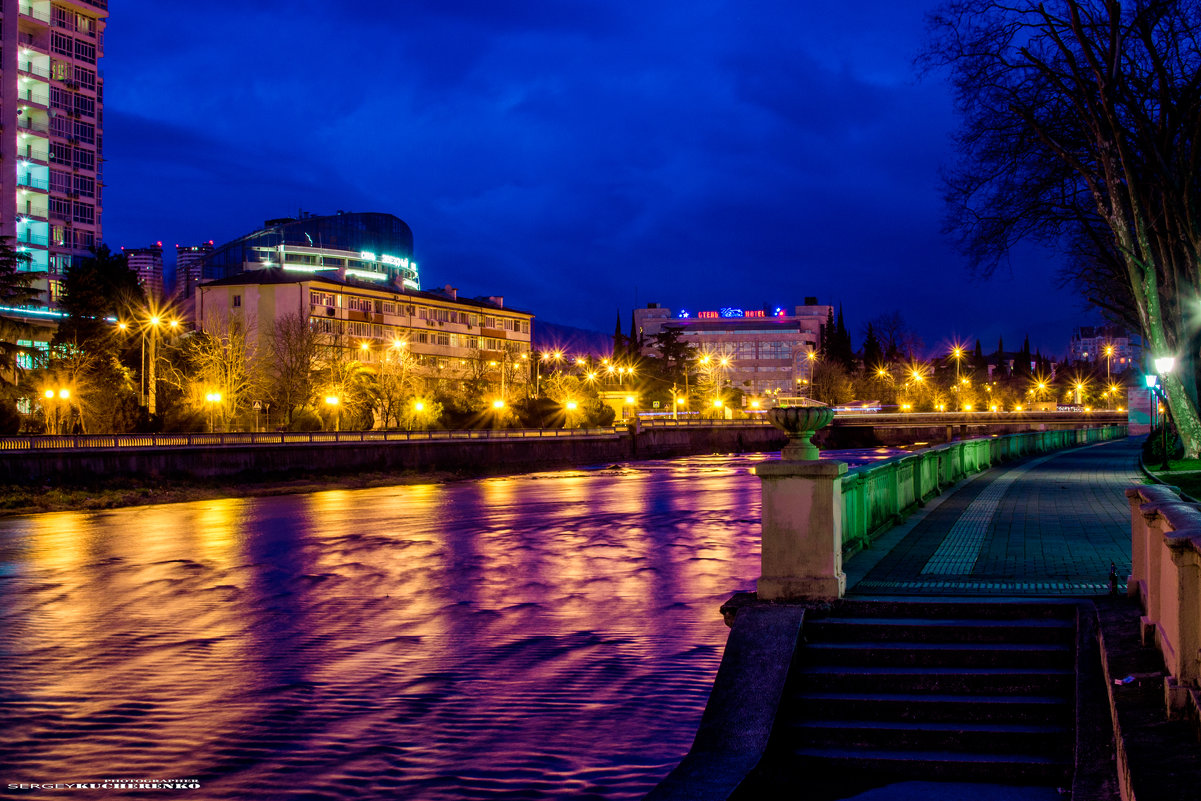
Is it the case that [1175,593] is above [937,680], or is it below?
above

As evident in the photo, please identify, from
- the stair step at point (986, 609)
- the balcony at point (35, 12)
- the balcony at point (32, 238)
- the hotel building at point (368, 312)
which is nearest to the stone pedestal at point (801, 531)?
the stair step at point (986, 609)

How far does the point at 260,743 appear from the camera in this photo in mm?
8250

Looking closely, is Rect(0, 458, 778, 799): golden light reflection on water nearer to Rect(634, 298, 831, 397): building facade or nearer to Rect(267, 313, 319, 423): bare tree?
Rect(267, 313, 319, 423): bare tree

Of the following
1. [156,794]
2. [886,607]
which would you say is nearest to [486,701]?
[156,794]

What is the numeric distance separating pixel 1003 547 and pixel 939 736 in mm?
5748

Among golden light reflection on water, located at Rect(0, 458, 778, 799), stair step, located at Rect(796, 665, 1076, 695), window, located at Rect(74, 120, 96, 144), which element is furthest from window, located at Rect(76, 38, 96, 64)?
stair step, located at Rect(796, 665, 1076, 695)

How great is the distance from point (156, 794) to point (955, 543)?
8.98m

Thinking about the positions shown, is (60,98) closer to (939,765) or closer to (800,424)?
(800,424)

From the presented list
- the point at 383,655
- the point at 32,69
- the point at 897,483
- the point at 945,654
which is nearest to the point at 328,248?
the point at 32,69

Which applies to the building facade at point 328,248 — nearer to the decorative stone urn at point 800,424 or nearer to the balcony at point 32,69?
the balcony at point 32,69

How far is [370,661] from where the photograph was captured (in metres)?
11.1

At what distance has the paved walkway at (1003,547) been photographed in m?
9.23

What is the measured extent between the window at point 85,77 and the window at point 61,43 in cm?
137

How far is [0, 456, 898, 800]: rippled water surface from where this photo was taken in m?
7.79
